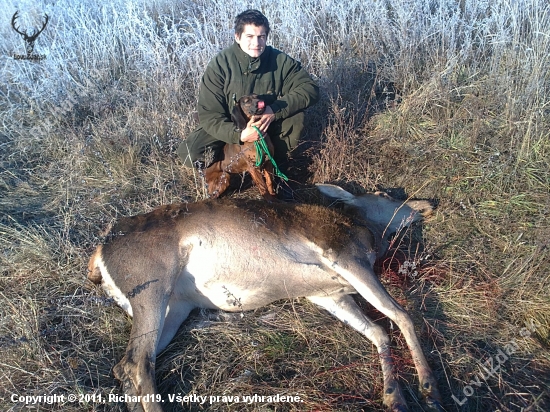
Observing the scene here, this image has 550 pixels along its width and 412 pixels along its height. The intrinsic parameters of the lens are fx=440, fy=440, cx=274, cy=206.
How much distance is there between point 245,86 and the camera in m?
4.00

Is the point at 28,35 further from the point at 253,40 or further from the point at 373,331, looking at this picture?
the point at 373,331

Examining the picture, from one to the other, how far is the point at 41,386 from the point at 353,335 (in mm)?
1894

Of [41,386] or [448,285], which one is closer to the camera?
[41,386]

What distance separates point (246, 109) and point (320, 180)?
41.4 inches

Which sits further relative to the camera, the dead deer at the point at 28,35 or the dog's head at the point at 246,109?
the dead deer at the point at 28,35

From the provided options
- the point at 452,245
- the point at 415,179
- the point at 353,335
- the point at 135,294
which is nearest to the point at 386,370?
the point at 353,335

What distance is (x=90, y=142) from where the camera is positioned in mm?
4715

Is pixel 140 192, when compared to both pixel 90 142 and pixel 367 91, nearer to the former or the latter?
pixel 90 142

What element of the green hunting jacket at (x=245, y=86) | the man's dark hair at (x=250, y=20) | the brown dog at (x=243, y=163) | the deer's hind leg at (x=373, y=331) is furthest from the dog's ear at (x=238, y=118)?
the deer's hind leg at (x=373, y=331)

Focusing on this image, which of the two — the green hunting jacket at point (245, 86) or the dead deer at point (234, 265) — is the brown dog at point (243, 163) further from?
the dead deer at point (234, 265)

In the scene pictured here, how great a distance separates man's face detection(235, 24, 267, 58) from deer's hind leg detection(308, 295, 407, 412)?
7.18 feet

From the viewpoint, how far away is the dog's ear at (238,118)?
142 inches

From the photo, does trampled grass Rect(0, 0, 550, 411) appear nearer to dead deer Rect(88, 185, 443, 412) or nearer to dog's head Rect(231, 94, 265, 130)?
dead deer Rect(88, 185, 443, 412)

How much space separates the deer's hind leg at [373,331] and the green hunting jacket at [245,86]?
1.74m
